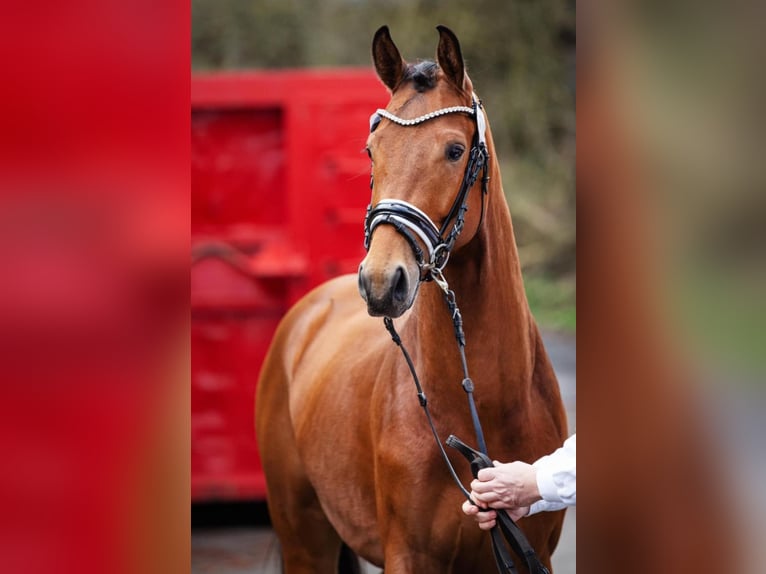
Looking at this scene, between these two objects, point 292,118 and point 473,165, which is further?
point 292,118

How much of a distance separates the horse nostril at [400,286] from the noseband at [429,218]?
7 cm

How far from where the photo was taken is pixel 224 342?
438 cm

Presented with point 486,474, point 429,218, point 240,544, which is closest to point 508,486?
point 486,474

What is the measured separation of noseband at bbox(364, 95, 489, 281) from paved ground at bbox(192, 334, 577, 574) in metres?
2.47

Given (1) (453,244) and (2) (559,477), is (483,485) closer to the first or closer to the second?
(2) (559,477)

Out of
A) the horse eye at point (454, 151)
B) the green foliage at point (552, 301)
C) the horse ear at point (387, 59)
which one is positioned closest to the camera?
the horse eye at point (454, 151)

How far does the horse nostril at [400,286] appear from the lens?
173 cm

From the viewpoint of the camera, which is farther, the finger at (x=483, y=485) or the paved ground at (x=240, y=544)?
the paved ground at (x=240, y=544)

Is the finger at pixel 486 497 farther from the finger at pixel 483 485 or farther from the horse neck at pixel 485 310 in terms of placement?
the horse neck at pixel 485 310

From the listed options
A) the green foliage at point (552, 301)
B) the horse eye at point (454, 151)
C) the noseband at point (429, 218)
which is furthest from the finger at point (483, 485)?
the green foliage at point (552, 301)
